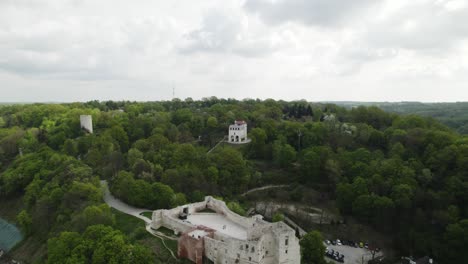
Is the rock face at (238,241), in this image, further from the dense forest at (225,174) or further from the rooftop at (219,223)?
Answer: the dense forest at (225,174)

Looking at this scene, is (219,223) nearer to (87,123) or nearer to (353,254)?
(353,254)

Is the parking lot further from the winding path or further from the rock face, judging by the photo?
the winding path

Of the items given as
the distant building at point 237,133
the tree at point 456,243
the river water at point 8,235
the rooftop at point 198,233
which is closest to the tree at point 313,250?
the rooftop at point 198,233

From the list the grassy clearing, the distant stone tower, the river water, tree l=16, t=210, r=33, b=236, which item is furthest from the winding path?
the distant stone tower

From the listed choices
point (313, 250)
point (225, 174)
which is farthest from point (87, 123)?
point (313, 250)

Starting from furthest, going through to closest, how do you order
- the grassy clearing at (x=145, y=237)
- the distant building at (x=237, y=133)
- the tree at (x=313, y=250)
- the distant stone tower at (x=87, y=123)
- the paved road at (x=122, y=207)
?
the distant stone tower at (x=87, y=123) < the distant building at (x=237, y=133) < the paved road at (x=122, y=207) < the tree at (x=313, y=250) < the grassy clearing at (x=145, y=237)

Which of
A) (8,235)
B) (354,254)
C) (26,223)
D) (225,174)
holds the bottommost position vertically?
(8,235)
